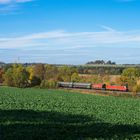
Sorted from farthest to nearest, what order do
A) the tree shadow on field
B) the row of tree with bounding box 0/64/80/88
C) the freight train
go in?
the row of tree with bounding box 0/64/80/88 < the freight train < the tree shadow on field

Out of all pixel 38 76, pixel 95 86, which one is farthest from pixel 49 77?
pixel 95 86

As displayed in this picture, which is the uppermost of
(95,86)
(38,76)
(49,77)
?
(38,76)

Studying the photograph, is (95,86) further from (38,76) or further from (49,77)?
(38,76)

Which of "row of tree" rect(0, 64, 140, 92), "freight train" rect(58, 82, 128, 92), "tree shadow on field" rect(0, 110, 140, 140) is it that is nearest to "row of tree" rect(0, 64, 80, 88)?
"row of tree" rect(0, 64, 140, 92)

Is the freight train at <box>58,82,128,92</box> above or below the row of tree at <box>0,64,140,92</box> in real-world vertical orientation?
below

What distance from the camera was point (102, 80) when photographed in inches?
4151

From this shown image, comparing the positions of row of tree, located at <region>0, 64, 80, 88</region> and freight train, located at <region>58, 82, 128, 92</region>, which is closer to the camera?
freight train, located at <region>58, 82, 128, 92</region>

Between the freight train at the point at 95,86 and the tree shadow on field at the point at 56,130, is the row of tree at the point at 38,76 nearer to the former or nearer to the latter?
the freight train at the point at 95,86

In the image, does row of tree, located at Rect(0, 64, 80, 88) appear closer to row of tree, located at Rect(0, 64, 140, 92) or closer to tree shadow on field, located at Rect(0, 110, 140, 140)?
row of tree, located at Rect(0, 64, 140, 92)

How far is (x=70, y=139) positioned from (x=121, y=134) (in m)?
3.39

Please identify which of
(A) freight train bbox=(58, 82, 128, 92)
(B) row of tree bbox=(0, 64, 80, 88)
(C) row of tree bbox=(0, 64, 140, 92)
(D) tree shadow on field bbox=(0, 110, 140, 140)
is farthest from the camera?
(B) row of tree bbox=(0, 64, 80, 88)

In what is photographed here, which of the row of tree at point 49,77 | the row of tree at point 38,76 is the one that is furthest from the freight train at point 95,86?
the row of tree at point 38,76

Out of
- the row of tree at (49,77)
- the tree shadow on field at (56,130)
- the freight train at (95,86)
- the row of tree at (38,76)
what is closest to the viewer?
the tree shadow on field at (56,130)

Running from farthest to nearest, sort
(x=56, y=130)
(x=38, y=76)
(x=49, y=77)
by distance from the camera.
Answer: (x=49, y=77) → (x=38, y=76) → (x=56, y=130)
